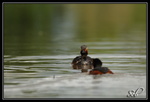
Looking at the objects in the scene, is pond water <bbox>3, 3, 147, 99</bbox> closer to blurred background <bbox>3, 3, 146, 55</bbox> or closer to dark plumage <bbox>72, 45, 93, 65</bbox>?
blurred background <bbox>3, 3, 146, 55</bbox>

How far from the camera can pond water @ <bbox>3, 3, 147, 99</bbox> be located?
12156 mm

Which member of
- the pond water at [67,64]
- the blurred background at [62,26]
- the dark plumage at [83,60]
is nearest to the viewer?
the pond water at [67,64]

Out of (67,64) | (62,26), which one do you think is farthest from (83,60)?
(62,26)

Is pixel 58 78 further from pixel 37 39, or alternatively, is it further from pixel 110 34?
pixel 110 34

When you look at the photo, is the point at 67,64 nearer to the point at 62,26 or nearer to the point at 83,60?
the point at 83,60

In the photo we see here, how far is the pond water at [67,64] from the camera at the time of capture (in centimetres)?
1216

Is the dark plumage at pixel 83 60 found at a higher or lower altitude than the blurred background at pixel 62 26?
lower

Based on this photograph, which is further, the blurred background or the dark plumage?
the blurred background

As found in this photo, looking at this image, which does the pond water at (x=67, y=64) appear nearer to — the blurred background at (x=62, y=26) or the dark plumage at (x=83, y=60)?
the blurred background at (x=62, y=26)

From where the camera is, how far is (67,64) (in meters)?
16.6

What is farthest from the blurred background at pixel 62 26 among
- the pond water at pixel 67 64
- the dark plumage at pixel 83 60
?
the dark plumage at pixel 83 60

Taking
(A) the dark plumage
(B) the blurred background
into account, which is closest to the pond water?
(B) the blurred background

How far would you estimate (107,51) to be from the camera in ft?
63.0

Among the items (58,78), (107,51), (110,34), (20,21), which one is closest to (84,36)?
(110,34)
